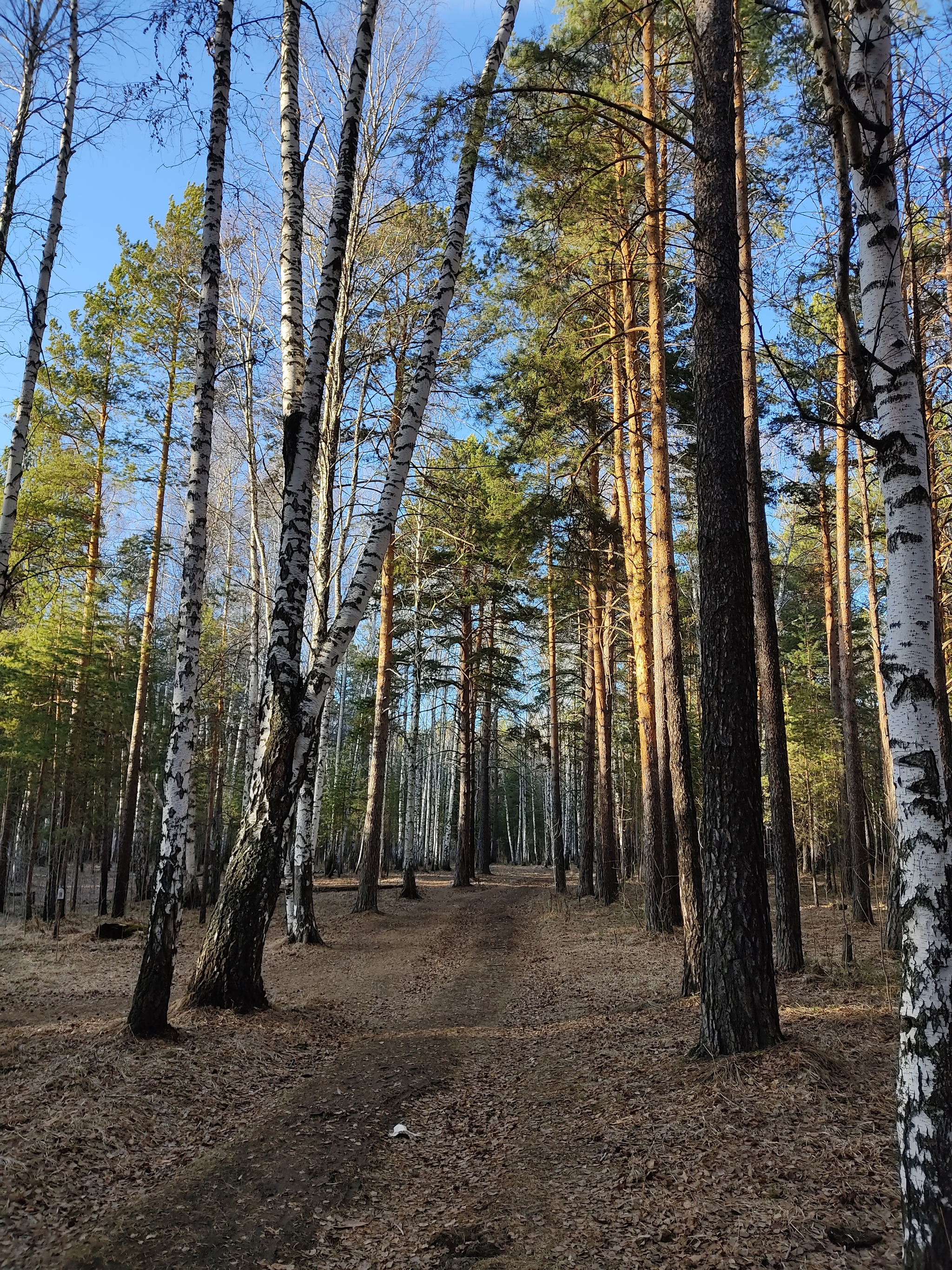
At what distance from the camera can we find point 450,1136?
185 inches

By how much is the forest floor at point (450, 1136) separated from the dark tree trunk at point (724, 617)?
51 centimetres

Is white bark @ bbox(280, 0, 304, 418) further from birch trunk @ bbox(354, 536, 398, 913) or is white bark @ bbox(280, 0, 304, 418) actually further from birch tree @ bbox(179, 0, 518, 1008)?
birch trunk @ bbox(354, 536, 398, 913)

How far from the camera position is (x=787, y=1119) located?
413 centimetres

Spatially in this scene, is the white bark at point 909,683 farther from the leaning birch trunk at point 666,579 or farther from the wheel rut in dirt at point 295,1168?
the leaning birch trunk at point 666,579

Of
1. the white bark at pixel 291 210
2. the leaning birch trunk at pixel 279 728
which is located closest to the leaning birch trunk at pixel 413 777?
the white bark at pixel 291 210

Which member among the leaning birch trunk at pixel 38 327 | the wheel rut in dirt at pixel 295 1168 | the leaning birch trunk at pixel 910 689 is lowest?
the wheel rut in dirt at pixel 295 1168

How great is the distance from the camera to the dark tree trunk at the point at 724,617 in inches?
204

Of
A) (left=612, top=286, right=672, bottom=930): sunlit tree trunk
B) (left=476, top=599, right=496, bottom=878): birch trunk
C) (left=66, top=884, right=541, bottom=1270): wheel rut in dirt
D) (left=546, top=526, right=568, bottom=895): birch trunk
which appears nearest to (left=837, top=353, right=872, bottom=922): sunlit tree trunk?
(left=612, top=286, right=672, bottom=930): sunlit tree trunk

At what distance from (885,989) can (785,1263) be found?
4.78 meters

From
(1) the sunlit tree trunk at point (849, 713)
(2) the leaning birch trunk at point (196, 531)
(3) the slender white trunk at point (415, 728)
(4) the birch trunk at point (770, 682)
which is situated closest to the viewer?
(2) the leaning birch trunk at point (196, 531)

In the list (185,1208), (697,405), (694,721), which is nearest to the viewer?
(185,1208)

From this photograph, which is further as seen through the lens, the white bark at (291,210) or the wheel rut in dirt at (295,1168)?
the white bark at (291,210)

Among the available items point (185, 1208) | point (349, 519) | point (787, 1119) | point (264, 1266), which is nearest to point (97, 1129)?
point (185, 1208)

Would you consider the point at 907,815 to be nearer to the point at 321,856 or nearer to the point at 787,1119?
the point at 787,1119
